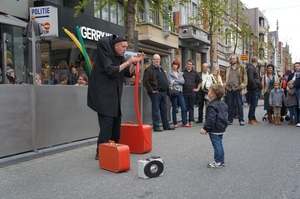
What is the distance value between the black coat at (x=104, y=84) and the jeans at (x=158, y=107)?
348cm

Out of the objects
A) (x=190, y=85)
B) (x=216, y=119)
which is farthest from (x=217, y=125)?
(x=190, y=85)

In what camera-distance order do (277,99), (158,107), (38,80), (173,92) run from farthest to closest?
(277,99) < (173,92) < (158,107) < (38,80)

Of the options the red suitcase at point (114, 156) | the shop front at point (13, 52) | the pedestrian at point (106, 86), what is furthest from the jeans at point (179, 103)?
the red suitcase at point (114, 156)

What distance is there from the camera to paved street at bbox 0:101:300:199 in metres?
3.82

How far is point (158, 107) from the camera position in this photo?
8.56m

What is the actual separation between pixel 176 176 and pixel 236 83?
558 cm

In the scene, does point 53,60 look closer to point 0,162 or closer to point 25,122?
point 25,122

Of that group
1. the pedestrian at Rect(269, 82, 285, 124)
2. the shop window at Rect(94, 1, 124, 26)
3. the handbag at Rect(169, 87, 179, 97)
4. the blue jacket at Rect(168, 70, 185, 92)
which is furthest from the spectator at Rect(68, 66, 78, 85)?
the shop window at Rect(94, 1, 124, 26)

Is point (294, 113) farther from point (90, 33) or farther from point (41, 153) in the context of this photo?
point (90, 33)

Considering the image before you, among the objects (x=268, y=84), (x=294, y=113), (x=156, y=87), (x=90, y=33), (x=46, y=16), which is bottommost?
(x=294, y=113)

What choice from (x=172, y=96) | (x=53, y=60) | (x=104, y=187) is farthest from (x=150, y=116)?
(x=104, y=187)

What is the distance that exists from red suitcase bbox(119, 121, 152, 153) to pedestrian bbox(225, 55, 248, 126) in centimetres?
431

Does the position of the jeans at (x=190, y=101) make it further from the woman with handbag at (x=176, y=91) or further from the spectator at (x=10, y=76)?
the spectator at (x=10, y=76)

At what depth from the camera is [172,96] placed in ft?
29.8
